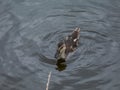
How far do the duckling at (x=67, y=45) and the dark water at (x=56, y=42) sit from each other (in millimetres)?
154

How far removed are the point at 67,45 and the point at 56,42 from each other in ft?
1.17

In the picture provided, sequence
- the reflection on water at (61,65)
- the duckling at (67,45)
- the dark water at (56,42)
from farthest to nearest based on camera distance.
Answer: the duckling at (67,45)
the reflection on water at (61,65)
the dark water at (56,42)

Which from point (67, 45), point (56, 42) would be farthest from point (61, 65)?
point (56, 42)

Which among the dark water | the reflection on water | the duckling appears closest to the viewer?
the dark water

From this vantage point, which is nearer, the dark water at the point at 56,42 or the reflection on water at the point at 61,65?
the dark water at the point at 56,42

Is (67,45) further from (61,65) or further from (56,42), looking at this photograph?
(61,65)

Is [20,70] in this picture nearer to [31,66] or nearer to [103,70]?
[31,66]

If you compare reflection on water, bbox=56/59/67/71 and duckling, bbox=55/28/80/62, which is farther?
duckling, bbox=55/28/80/62

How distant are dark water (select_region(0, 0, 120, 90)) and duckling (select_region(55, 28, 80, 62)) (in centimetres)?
15

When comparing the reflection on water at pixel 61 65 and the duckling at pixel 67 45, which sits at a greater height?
the duckling at pixel 67 45

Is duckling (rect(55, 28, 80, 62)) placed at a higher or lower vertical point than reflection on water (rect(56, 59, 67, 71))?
higher

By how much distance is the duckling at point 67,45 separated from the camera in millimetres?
9992

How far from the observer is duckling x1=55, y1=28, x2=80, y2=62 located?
999 centimetres

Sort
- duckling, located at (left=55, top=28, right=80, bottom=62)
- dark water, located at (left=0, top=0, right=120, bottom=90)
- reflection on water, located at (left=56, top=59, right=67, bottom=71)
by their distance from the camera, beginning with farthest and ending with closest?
duckling, located at (left=55, top=28, right=80, bottom=62) < reflection on water, located at (left=56, top=59, right=67, bottom=71) < dark water, located at (left=0, top=0, right=120, bottom=90)
